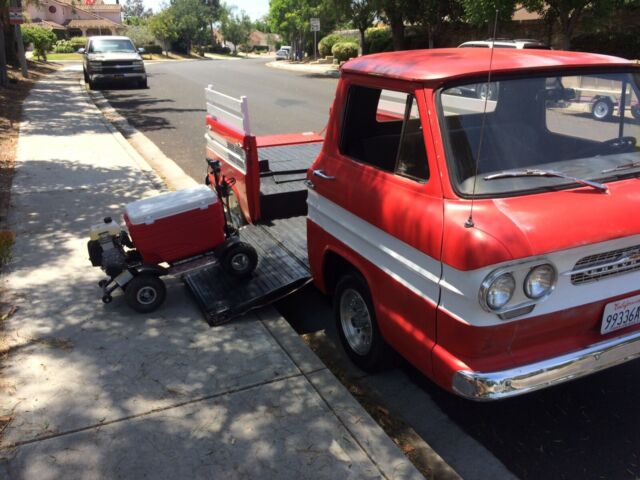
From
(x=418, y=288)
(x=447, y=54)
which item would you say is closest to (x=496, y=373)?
(x=418, y=288)

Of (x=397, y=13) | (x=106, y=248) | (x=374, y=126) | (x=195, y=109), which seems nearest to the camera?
(x=374, y=126)

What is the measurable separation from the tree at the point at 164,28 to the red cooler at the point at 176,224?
237 ft

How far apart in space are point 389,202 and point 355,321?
3.25 ft

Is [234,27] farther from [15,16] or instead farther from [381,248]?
[381,248]

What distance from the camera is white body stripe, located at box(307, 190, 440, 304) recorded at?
282 cm

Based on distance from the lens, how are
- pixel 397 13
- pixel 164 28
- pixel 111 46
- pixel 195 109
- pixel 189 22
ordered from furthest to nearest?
pixel 189 22
pixel 164 28
pixel 397 13
pixel 111 46
pixel 195 109

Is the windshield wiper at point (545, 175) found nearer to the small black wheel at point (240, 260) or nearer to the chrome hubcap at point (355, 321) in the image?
the chrome hubcap at point (355, 321)

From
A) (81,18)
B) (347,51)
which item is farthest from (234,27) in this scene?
(347,51)

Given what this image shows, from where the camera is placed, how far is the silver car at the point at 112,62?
65.3 feet

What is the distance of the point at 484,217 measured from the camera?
2.62 meters

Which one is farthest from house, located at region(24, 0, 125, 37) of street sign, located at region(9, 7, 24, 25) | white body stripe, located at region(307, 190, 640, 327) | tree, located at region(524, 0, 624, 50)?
white body stripe, located at region(307, 190, 640, 327)

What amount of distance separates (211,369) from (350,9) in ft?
97.9

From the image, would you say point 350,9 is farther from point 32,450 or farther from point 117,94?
point 32,450

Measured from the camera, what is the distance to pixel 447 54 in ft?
11.5
